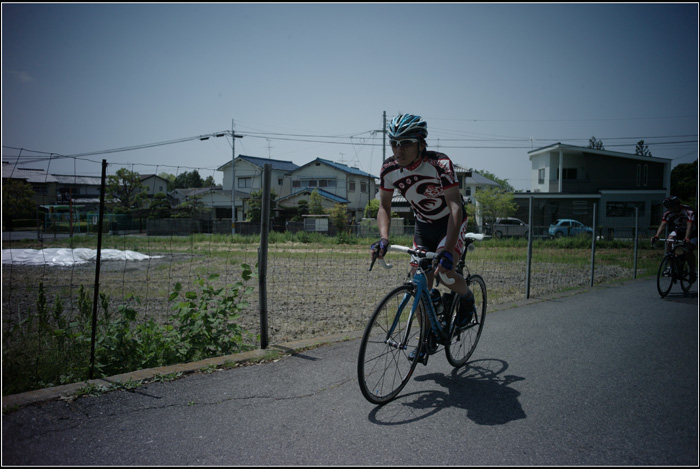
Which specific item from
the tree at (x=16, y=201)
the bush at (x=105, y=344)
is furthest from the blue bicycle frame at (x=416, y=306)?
the tree at (x=16, y=201)

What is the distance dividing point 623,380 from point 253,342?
11.6ft

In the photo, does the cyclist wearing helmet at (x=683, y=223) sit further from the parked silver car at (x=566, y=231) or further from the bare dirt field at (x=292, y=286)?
the parked silver car at (x=566, y=231)

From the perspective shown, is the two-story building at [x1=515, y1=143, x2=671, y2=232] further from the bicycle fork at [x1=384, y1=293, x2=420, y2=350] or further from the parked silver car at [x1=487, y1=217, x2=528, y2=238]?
the bicycle fork at [x1=384, y1=293, x2=420, y2=350]

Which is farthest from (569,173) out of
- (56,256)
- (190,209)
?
(56,256)

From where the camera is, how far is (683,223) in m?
7.71

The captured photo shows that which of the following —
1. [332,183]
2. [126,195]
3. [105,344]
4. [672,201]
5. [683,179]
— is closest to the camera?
[105,344]

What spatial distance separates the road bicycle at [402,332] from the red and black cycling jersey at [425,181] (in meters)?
0.45

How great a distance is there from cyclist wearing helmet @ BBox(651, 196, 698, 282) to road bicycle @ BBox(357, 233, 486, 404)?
257 inches

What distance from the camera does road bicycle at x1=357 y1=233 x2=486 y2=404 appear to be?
2.87 meters

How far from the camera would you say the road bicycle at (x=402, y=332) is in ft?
9.41

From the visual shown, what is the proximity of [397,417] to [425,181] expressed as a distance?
176 centimetres

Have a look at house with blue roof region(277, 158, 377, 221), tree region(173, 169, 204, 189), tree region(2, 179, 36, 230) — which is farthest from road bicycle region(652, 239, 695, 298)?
house with blue roof region(277, 158, 377, 221)

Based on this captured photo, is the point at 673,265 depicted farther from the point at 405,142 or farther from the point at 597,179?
the point at 597,179

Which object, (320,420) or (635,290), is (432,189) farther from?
(635,290)
